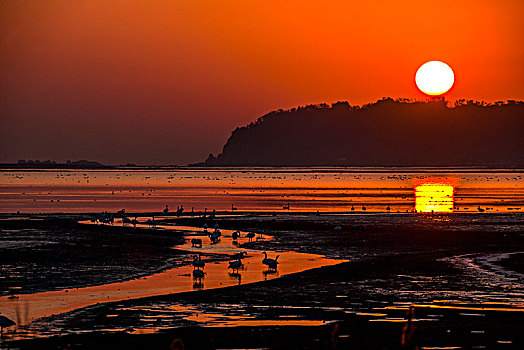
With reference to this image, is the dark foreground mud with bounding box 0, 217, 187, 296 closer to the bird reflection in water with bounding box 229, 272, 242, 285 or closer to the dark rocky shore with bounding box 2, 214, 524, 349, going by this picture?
the dark rocky shore with bounding box 2, 214, 524, 349

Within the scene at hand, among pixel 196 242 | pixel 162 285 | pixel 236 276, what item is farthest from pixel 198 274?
pixel 196 242

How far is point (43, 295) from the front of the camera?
23938 mm

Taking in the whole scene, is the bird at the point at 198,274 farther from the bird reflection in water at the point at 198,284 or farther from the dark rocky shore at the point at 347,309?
the dark rocky shore at the point at 347,309

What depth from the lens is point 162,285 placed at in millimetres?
26109

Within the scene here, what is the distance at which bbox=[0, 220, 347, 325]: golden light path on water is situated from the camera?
2200 centimetres

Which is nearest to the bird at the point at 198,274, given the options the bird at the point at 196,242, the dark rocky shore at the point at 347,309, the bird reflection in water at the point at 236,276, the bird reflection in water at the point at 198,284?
the bird reflection in water at the point at 198,284

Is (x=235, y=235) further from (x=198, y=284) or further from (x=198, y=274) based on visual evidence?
(x=198, y=284)

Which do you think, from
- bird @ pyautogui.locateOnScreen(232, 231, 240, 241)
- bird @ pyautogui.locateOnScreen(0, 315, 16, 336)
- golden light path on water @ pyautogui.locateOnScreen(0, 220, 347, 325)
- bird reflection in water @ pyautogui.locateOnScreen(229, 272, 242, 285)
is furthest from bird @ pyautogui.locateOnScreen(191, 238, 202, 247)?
bird @ pyautogui.locateOnScreen(0, 315, 16, 336)

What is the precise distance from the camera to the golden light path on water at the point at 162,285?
2200 cm

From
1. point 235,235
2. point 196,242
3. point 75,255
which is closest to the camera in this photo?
point 75,255

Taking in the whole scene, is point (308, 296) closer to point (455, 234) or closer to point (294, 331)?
point (294, 331)

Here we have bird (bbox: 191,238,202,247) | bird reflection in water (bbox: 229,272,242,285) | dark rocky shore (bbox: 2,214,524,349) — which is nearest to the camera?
dark rocky shore (bbox: 2,214,524,349)

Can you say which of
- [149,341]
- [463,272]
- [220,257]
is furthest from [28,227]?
[149,341]

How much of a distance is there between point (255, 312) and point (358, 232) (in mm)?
25553
